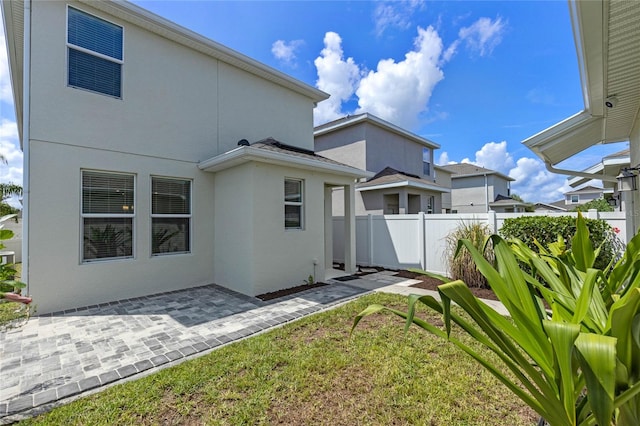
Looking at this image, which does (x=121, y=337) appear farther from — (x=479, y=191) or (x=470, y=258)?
(x=479, y=191)

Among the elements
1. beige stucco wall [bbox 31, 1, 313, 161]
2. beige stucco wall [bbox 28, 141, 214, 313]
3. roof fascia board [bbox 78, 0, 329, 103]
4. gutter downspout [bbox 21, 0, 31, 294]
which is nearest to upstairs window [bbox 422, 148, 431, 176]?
roof fascia board [bbox 78, 0, 329, 103]

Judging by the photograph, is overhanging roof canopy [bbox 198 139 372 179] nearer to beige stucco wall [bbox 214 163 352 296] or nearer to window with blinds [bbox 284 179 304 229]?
beige stucco wall [bbox 214 163 352 296]

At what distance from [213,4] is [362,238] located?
9.16 meters

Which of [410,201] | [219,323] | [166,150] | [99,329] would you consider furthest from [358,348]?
[410,201]

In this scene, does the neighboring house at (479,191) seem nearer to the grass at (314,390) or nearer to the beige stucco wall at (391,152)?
the beige stucco wall at (391,152)

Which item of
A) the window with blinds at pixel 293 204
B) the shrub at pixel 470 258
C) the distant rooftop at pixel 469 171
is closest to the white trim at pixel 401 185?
the shrub at pixel 470 258

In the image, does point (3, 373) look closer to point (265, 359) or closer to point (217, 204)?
point (265, 359)

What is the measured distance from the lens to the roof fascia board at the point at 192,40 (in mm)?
6484

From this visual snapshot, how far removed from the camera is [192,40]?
762cm

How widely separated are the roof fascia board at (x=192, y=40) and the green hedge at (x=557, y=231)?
26.5 feet

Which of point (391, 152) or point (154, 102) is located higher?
point (391, 152)

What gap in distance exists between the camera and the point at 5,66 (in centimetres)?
840

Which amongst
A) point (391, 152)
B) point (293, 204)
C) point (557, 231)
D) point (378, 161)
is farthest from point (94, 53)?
point (391, 152)

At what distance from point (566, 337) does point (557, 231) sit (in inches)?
285
